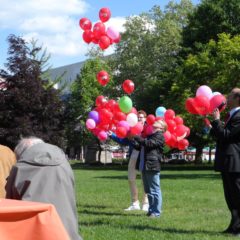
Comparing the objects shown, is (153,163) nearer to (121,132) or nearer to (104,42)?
(121,132)

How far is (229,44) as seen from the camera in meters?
28.4

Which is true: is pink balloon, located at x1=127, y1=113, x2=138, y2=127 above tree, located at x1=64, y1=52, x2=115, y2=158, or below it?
below

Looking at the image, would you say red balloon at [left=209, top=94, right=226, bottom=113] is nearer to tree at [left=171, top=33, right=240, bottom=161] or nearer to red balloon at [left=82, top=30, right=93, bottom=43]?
red balloon at [left=82, top=30, right=93, bottom=43]

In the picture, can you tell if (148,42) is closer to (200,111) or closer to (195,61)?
(195,61)

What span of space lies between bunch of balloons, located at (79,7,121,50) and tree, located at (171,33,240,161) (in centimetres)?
1485

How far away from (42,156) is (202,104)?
4.76m

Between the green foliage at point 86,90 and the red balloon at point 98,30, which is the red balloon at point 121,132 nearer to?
the red balloon at point 98,30

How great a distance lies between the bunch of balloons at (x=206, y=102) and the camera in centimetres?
790

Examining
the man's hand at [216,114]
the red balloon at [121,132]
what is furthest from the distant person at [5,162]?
the red balloon at [121,132]

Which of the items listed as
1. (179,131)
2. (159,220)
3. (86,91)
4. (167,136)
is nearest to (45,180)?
(159,220)

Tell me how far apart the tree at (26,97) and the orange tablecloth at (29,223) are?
22716mm

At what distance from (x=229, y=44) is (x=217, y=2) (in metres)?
9.51

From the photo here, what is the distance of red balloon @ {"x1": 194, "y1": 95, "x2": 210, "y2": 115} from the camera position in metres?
8.07

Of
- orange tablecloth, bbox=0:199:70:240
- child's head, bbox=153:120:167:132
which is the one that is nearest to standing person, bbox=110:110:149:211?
child's head, bbox=153:120:167:132
